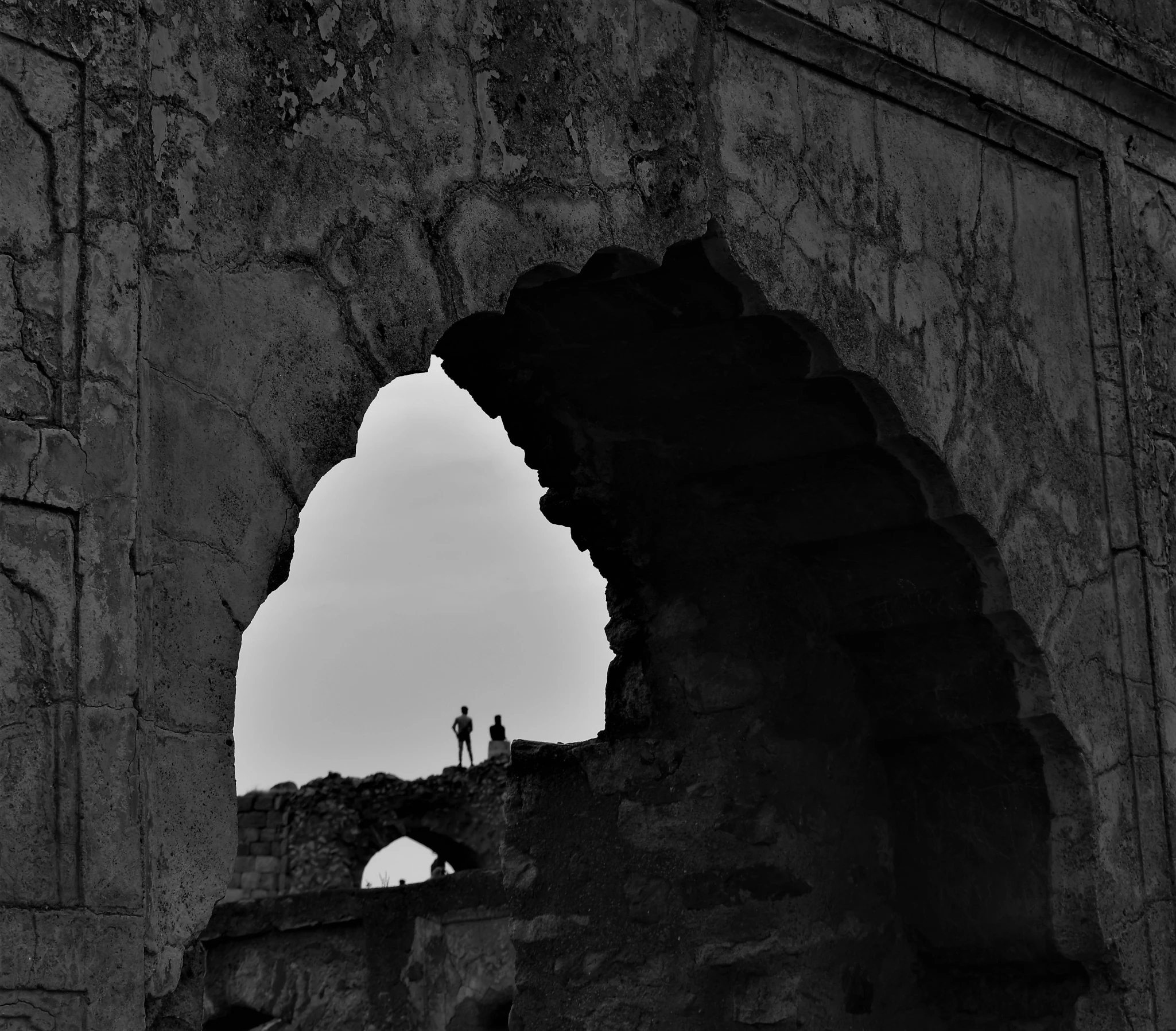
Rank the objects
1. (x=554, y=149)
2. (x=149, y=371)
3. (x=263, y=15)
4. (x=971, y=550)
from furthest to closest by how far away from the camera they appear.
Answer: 1. (x=971, y=550)
2. (x=554, y=149)
3. (x=263, y=15)
4. (x=149, y=371)

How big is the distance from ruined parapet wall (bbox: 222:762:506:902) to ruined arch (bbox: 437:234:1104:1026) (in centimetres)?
936

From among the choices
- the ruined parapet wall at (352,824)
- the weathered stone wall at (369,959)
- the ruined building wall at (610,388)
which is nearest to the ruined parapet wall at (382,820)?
the ruined parapet wall at (352,824)

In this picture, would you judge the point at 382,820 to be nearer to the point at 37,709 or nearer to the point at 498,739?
the point at 498,739

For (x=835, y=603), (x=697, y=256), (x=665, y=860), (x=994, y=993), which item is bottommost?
(x=994, y=993)

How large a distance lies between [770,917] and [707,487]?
967mm

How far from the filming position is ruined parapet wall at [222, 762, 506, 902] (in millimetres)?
13805

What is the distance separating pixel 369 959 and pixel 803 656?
4.77 m

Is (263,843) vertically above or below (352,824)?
below

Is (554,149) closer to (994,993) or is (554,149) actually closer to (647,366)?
(647,366)

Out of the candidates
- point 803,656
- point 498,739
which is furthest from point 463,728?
point 803,656

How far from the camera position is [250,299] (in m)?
2.77

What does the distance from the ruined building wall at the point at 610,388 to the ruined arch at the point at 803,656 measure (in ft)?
0.05

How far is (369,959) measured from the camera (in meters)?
8.61

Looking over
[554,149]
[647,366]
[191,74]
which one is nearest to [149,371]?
[191,74]
